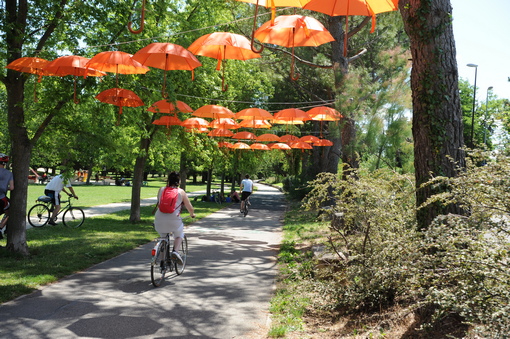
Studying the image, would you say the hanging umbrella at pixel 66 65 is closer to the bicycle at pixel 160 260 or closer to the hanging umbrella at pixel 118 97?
the hanging umbrella at pixel 118 97

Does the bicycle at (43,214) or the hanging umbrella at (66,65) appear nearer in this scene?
the hanging umbrella at (66,65)

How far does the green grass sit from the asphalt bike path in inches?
10.2

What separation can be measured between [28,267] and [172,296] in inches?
122

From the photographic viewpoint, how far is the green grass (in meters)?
6.83

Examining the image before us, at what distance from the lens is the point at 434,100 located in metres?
5.57

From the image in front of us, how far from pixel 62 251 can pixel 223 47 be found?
18.4 feet

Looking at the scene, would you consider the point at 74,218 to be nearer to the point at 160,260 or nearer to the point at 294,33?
the point at 160,260

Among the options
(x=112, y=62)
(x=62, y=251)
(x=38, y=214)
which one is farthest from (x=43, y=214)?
(x=112, y=62)

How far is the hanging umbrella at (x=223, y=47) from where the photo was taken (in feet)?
25.1

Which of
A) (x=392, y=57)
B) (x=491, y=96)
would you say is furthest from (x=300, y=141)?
(x=491, y=96)

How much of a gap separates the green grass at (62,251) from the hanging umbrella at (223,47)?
14.9 feet

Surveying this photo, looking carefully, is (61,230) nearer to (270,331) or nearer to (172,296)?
(172,296)

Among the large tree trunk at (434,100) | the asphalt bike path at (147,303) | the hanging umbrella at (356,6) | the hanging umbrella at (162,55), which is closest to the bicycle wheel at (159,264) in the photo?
the asphalt bike path at (147,303)

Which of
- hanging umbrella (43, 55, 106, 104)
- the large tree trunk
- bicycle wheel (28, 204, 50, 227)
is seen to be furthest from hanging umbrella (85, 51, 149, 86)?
bicycle wheel (28, 204, 50, 227)
